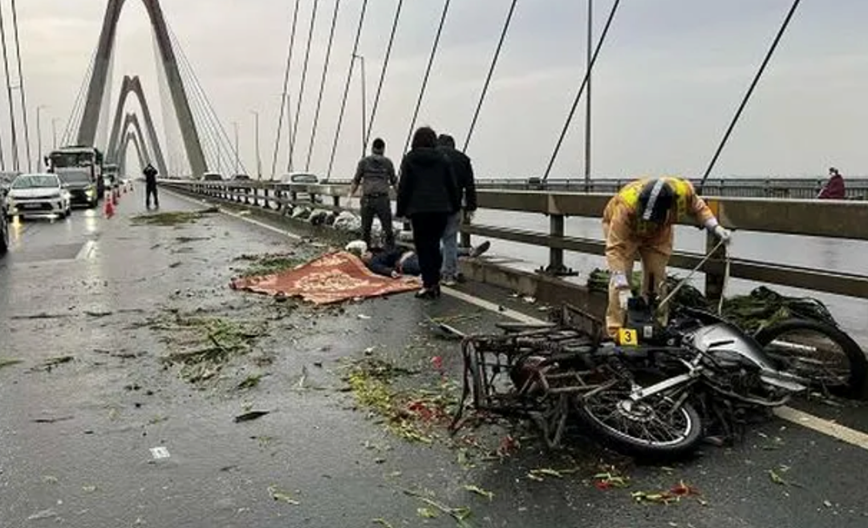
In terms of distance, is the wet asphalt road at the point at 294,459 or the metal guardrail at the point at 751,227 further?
the metal guardrail at the point at 751,227

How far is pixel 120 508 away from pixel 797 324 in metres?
3.86

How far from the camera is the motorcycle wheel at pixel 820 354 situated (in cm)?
493

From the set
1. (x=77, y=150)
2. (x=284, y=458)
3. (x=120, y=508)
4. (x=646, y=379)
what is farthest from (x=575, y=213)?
(x=77, y=150)

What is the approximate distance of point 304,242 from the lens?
55.1 ft

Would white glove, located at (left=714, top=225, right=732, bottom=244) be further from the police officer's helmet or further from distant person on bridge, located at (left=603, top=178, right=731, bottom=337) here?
the police officer's helmet

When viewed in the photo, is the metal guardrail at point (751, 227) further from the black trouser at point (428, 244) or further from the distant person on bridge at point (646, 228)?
the black trouser at point (428, 244)

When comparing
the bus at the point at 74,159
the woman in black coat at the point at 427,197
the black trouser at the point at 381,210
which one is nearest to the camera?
the woman in black coat at the point at 427,197

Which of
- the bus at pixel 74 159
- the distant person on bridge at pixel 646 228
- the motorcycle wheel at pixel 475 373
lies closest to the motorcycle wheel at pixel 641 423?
the motorcycle wheel at pixel 475 373

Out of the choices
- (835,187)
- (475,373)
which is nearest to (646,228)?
(475,373)

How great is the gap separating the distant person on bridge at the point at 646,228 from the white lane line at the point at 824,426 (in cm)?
107

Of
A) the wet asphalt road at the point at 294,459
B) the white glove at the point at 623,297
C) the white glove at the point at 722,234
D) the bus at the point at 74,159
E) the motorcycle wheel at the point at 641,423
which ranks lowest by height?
the wet asphalt road at the point at 294,459

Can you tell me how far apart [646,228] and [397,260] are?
5.86 m

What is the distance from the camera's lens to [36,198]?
29.9m

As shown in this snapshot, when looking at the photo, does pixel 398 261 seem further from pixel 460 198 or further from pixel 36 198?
pixel 36 198
